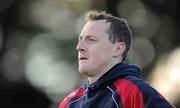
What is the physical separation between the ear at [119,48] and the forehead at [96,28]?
0.16m

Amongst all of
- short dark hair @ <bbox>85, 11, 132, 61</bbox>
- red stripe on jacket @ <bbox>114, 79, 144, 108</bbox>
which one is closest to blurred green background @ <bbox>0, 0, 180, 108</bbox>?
short dark hair @ <bbox>85, 11, 132, 61</bbox>

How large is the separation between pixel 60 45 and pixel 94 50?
785 inches

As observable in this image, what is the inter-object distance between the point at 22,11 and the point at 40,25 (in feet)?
3.39

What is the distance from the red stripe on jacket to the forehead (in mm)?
584

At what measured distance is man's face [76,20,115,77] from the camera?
7.56 meters

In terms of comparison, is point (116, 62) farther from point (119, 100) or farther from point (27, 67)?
point (27, 67)

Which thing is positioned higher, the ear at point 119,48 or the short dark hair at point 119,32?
the short dark hair at point 119,32

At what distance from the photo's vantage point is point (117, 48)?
25.3ft

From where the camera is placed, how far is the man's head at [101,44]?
298 inches

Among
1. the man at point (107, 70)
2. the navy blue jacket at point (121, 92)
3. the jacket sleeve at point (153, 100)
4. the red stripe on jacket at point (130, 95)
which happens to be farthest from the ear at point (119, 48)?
the jacket sleeve at point (153, 100)

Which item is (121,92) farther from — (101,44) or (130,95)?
(101,44)

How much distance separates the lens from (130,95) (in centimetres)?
719

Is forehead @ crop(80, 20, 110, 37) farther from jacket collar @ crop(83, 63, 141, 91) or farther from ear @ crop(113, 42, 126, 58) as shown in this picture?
jacket collar @ crop(83, 63, 141, 91)

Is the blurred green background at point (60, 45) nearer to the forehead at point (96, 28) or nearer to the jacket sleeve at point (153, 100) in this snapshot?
the forehead at point (96, 28)
